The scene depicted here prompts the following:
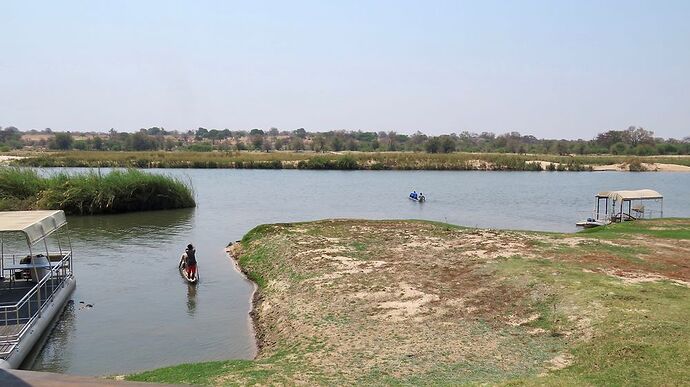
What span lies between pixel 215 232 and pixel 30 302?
19.8 meters

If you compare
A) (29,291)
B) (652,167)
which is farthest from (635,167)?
(29,291)

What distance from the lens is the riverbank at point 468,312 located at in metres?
11.9

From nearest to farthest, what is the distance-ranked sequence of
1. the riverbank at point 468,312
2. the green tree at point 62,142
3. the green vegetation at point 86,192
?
1. the riverbank at point 468,312
2. the green vegetation at point 86,192
3. the green tree at point 62,142

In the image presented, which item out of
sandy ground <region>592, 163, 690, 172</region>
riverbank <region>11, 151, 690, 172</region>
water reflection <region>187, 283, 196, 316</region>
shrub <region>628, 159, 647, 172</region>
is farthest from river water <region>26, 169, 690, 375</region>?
shrub <region>628, 159, 647, 172</region>

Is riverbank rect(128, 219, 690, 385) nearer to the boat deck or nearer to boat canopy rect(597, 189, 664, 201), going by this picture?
the boat deck

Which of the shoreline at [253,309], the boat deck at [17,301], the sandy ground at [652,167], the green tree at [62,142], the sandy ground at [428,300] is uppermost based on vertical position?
the green tree at [62,142]

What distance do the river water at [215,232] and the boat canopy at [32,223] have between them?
285cm

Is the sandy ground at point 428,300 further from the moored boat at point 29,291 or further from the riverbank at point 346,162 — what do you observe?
the riverbank at point 346,162

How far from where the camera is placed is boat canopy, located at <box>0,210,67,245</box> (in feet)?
54.7

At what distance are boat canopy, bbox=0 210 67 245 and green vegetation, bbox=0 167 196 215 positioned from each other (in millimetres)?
24687

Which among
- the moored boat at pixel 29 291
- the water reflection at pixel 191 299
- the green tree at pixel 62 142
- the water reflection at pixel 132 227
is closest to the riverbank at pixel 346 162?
the water reflection at pixel 132 227

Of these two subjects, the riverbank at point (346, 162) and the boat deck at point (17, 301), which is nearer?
the boat deck at point (17, 301)

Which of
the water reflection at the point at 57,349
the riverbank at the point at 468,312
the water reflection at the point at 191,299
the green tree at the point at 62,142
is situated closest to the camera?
the riverbank at the point at 468,312

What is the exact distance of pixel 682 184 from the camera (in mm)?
78750
